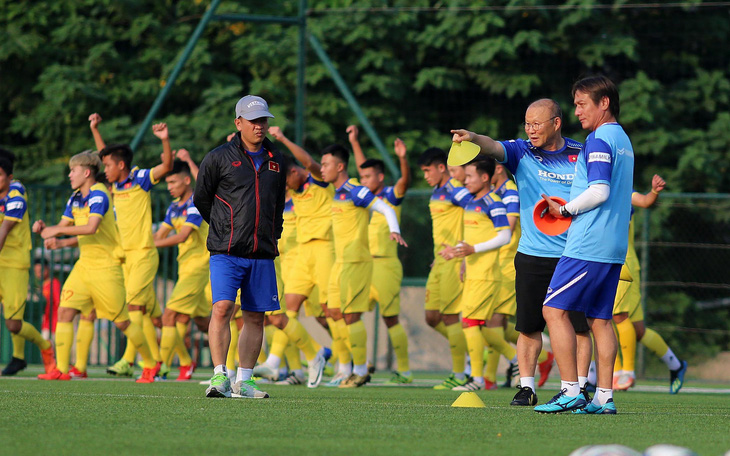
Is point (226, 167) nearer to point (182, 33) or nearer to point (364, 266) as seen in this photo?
point (364, 266)

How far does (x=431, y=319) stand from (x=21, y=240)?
15.1 ft

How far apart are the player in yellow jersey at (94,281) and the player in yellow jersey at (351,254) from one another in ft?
6.82

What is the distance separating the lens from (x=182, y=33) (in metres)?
21.1

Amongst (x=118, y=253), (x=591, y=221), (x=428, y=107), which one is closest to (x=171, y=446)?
(x=591, y=221)

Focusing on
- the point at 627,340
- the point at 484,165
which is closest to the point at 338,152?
the point at 484,165

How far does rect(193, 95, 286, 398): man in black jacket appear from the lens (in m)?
8.62

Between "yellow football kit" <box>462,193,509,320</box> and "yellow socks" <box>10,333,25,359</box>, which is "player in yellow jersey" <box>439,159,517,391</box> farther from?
"yellow socks" <box>10,333,25,359</box>

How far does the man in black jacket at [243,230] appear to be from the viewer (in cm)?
862

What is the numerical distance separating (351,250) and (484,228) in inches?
56.1

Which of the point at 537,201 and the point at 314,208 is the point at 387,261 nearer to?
the point at 314,208

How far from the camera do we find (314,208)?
1287 centimetres

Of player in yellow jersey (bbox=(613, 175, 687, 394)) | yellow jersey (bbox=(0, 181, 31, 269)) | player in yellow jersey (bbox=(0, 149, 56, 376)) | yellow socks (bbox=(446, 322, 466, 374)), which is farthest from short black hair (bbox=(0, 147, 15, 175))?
player in yellow jersey (bbox=(613, 175, 687, 394))

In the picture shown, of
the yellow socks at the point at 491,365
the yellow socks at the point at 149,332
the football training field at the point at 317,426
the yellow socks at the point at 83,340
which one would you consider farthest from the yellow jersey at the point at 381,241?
the football training field at the point at 317,426

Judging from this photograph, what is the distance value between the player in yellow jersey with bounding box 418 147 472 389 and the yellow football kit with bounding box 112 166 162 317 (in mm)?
3091
